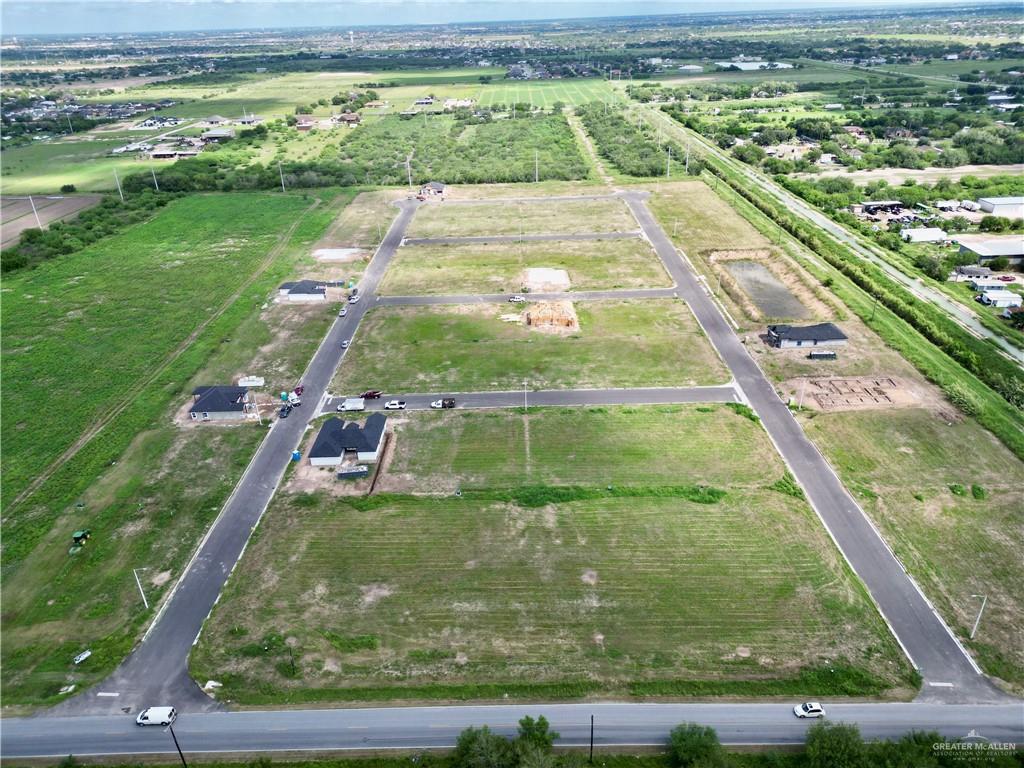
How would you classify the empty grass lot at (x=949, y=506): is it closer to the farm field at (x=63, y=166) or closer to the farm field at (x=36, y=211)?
the farm field at (x=36, y=211)

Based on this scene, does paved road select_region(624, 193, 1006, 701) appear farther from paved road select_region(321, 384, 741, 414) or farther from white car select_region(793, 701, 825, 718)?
white car select_region(793, 701, 825, 718)

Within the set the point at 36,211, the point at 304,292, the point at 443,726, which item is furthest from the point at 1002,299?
the point at 36,211

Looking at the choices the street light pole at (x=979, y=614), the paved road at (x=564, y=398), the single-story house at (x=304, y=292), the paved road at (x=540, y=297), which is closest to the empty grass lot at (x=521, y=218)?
the paved road at (x=540, y=297)

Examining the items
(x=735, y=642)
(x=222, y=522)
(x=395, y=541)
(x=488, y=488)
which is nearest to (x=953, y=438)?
(x=735, y=642)

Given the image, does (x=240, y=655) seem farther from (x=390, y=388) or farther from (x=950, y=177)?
(x=950, y=177)

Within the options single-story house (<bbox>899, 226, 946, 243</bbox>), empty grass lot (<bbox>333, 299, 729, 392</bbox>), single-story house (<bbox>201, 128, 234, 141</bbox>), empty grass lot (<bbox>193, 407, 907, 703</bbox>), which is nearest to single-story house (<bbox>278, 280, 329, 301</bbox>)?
Answer: empty grass lot (<bbox>333, 299, 729, 392</bbox>)

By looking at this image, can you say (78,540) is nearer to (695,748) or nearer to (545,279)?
(695,748)
